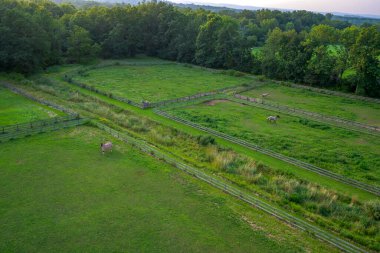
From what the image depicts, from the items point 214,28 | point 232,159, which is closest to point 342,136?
point 232,159

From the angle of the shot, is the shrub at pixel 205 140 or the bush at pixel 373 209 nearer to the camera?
the bush at pixel 373 209

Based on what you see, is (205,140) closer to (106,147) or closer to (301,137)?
(106,147)

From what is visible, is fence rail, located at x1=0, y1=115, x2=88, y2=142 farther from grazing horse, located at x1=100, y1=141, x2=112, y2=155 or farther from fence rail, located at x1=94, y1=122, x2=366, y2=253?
grazing horse, located at x1=100, y1=141, x2=112, y2=155

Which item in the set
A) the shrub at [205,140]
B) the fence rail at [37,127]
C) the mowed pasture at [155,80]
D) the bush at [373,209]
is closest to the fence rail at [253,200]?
the bush at [373,209]

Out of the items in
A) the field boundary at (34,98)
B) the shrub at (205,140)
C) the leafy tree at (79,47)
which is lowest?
the shrub at (205,140)

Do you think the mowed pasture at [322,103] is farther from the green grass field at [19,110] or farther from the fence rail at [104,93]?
the green grass field at [19,110]

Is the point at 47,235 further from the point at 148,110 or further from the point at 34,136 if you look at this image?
the point at 148,110
